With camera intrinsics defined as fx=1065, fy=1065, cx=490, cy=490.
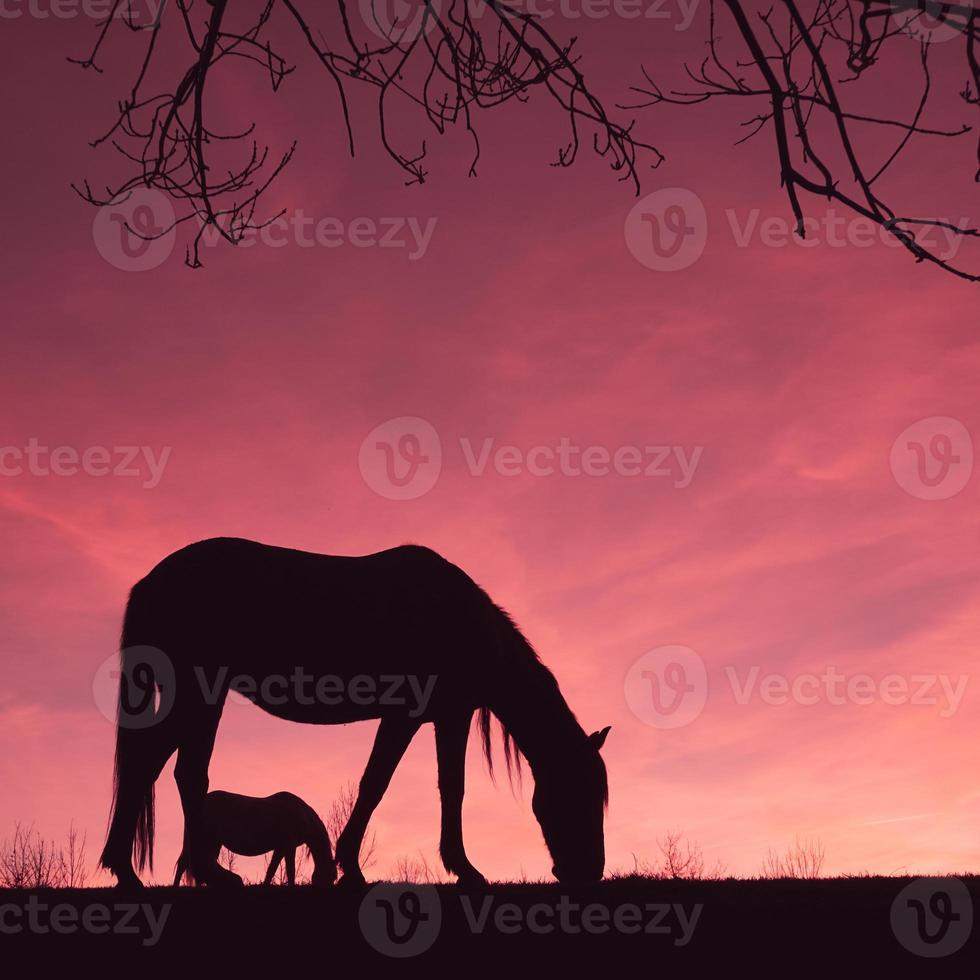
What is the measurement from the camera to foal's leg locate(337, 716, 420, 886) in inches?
290

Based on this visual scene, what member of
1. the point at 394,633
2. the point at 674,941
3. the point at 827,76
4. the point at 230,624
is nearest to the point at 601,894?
the point at 674,941

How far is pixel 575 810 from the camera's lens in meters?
8.51

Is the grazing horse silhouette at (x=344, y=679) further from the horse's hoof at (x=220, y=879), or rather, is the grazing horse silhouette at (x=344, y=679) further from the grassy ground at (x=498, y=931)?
the grassy ground at (x=498, y=931)

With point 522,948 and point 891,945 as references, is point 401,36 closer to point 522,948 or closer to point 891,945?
point 522,948

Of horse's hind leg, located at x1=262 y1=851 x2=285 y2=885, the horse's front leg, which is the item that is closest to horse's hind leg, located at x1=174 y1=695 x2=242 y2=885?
the horse's front leg

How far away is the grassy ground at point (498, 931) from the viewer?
15.7 feet

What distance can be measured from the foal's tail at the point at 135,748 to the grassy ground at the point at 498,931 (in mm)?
489

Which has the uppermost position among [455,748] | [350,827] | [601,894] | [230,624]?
[230,624]

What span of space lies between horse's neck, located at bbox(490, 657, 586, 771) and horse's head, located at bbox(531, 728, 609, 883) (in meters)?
0.12

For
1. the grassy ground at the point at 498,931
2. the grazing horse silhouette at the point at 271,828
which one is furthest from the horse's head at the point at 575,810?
the grazing horse silhouette at the point at 271,828

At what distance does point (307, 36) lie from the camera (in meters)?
4.29

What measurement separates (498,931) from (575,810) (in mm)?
3358

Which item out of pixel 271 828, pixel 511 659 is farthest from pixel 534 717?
pixel 271 828

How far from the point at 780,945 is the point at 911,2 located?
13.2 feet
